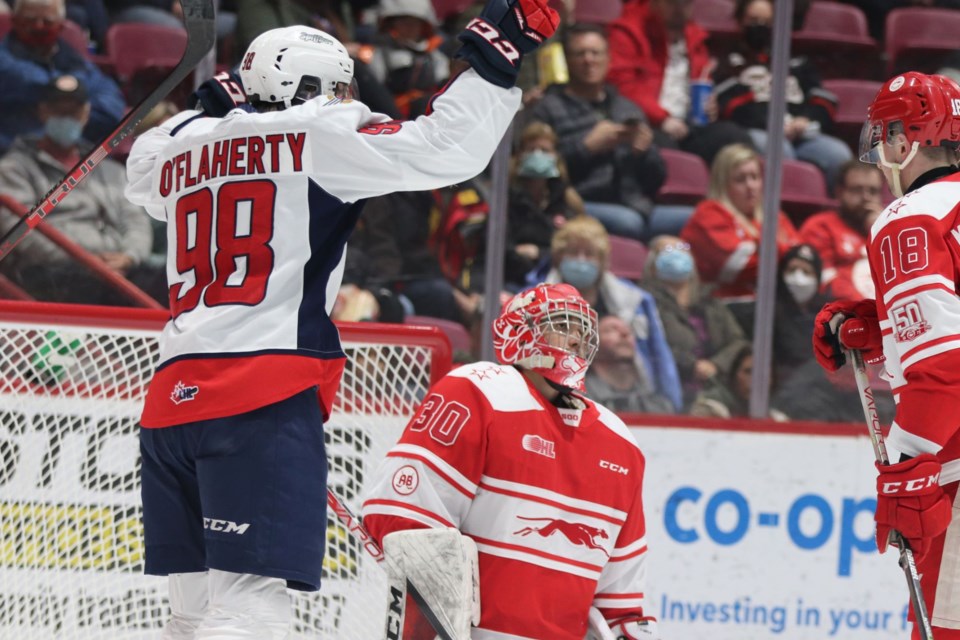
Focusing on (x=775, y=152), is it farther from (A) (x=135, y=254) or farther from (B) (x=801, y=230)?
(A) (x=135, y=254)

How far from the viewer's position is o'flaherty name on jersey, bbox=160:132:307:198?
6.88 feet

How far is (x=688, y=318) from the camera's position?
447cm

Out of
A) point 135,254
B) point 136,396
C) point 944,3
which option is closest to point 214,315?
point 136,396

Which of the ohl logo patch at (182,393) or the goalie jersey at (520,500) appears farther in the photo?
the goalie jersey at (520,500)

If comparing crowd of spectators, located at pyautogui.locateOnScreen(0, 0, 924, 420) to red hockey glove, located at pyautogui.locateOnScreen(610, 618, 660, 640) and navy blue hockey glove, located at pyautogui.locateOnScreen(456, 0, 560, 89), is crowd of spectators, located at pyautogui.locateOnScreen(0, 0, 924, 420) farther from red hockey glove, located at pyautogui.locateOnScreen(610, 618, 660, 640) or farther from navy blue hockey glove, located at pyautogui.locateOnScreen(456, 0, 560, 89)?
navy blue hockey glove, located at pyautogui.locateOnScreen(456, 0, 560, 89)

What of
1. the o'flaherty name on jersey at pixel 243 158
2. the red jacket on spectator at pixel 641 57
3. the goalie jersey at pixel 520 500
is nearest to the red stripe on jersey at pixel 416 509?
the goalie jersey at pixel 520 500

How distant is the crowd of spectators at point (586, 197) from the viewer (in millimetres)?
4223

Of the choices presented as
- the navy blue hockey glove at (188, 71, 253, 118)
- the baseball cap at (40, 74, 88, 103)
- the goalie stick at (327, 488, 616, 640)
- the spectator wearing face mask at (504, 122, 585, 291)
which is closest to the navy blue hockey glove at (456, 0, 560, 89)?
the navy blue hockey glove at (188, 71, 253, 118)

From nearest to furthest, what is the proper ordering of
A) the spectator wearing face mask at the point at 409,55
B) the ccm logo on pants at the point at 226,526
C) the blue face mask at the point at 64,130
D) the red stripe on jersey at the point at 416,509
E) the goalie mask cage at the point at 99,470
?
1. the ccm logo on pants at the point at 226,526
2. the red stripe on jersey at the point at 416,509
3. the goalie mask cage at the point at 99,470
4. the blue face mask at the point at 64,130
5. the spectator wearing face mask at the point at 409,55

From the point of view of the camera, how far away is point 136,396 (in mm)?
3066

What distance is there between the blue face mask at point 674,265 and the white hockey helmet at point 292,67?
2422 millimetres

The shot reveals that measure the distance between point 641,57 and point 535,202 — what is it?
760 mm

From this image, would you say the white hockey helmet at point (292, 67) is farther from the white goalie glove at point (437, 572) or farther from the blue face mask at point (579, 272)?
the blue face mask at point (579, 272)

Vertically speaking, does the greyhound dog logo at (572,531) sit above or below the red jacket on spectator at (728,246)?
below
